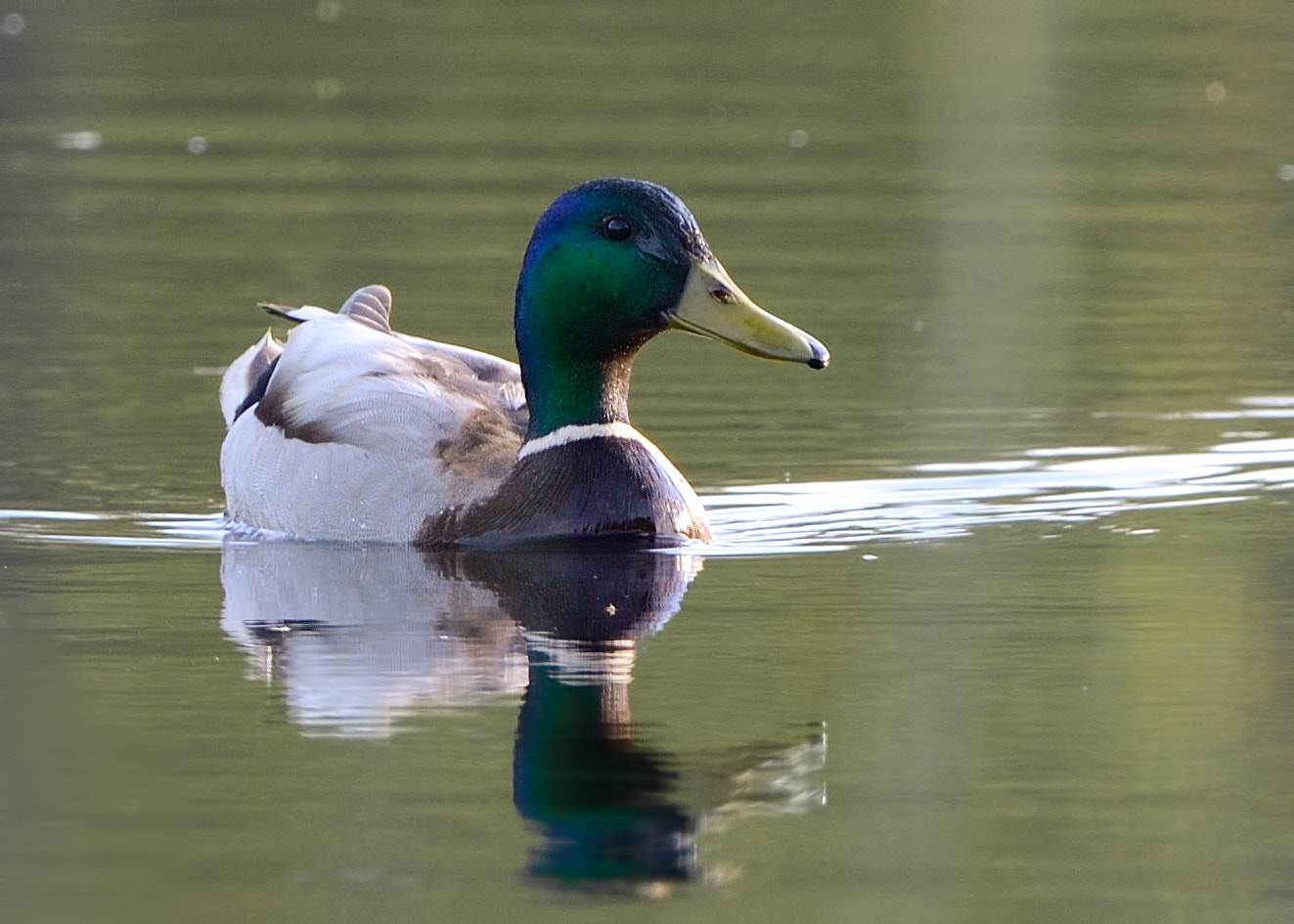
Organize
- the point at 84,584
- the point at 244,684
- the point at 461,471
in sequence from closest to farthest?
the point at 244,684
the point at 84,584
the point at 461,471

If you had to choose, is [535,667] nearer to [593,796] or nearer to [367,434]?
[593,796]

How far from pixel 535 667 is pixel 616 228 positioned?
2.09m

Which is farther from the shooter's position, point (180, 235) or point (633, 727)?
point (180, 235)

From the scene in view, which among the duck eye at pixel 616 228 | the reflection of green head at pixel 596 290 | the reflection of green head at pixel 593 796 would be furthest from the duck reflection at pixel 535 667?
the duck eye at pixel 616 228

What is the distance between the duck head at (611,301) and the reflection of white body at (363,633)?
752mm

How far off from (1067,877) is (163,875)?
5.60 ft

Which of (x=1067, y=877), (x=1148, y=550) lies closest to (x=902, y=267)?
(x=1148, y=550)

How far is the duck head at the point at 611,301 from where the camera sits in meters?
8.46

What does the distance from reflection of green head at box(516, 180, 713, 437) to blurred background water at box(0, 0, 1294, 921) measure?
661mm

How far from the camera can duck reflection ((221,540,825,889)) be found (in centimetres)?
547

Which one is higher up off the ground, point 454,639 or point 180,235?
point 180,235

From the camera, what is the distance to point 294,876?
16.9 ft

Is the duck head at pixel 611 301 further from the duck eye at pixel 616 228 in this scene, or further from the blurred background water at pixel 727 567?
the blurred background water at pixel 727 567

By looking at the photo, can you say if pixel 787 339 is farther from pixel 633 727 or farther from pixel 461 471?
pixel 633 727
